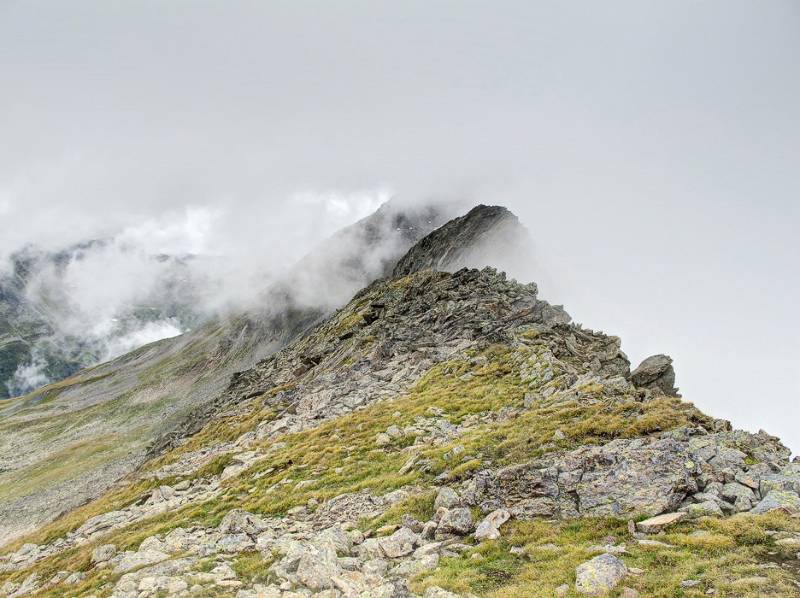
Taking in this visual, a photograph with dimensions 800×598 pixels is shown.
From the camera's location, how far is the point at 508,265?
145m

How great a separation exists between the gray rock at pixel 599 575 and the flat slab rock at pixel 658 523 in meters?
2.63

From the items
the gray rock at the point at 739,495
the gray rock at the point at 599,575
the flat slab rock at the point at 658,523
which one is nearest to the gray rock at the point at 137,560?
the gray rock at the point at 599,575

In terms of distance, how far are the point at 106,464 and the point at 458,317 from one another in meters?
78.6

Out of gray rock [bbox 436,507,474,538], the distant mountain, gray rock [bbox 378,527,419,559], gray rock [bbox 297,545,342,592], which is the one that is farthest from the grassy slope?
the distant mountain

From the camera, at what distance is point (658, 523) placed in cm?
1623

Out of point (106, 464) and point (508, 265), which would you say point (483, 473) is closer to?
point (106, 464)

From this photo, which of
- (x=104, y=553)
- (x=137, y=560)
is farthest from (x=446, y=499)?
(x=104, y=553)

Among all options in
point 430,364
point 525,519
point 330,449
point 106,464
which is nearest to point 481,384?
point 430,364

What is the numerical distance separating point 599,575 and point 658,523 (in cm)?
398

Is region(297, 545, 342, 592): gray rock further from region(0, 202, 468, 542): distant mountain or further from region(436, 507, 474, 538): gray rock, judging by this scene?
region(0, 202, 468, 542): distant mountain

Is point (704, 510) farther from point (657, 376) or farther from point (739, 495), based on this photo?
point (657, 376)

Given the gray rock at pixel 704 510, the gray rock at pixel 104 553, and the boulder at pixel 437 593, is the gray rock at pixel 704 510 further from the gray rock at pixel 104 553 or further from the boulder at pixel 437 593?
the gray rock at pixel 104 553

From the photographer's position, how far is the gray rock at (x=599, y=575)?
13500mm

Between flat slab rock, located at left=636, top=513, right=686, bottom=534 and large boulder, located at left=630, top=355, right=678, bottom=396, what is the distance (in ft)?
79.4
